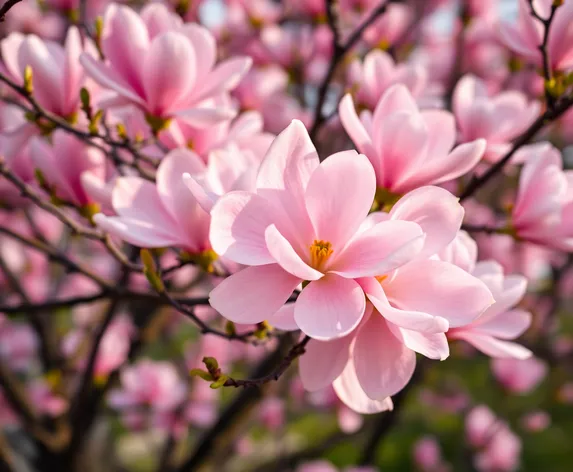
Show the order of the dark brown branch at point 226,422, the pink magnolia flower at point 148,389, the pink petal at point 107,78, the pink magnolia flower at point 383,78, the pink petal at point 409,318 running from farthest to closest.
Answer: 1. the pink magnolia flower at point 148,389
2. the dark brown branch at point 226,422
3. the pink magnolia flower at point 383,78
4. the pink petal at point 107,78
5. the pink petal at point 409,318

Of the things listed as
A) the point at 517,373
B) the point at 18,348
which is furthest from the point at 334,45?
the point at 18,348

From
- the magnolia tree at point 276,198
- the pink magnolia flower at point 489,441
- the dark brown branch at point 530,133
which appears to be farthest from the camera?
the pink magnolia flower at point 489,441

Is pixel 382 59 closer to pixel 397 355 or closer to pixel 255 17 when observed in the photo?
pixel 397 355

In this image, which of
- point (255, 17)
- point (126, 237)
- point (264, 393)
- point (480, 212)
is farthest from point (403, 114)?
point (480, 212)

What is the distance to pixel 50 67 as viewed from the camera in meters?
1.27

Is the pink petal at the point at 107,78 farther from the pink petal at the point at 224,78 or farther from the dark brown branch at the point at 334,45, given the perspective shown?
the dark brown branch at the point at 334,45

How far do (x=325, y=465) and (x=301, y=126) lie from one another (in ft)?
9.11

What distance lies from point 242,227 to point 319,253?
0.45ft

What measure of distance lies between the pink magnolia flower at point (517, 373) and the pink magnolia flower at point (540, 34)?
2800 millimetres

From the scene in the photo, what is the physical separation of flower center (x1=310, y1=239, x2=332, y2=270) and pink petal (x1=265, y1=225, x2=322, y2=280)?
0.11 meters

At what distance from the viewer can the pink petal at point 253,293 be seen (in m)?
0.79

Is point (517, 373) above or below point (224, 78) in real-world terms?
below

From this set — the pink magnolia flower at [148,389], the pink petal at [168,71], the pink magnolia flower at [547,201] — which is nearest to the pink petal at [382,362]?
the pink magnolia flower at [547,201]

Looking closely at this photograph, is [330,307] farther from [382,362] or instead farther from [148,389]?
[148,389]
